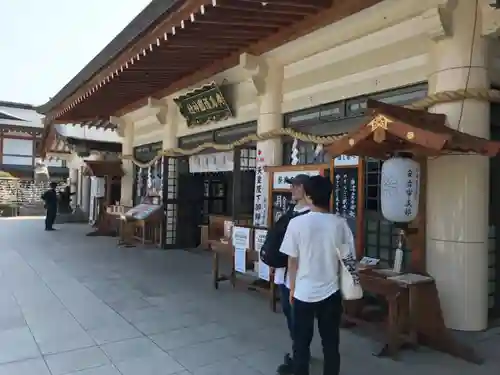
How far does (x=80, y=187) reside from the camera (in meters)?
21.6

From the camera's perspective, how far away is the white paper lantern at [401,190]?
14.8ft

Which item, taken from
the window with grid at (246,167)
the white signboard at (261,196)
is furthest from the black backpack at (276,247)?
the window with grid at (246,167)

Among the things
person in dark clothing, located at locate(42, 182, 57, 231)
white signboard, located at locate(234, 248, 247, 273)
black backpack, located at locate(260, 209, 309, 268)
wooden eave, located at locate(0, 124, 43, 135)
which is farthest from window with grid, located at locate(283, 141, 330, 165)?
wooden eave, located at locate(0, 124, 43, 135)

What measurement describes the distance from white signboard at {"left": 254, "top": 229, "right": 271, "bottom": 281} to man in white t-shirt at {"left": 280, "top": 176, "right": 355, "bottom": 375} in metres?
2.71

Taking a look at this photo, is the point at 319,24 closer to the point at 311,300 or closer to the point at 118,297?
the point at 311,300

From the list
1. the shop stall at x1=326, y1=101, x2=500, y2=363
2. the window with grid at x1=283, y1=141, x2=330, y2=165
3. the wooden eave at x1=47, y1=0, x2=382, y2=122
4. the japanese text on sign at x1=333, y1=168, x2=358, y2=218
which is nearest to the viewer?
the shop stall at x1=326, y1=101, x2=500, y2=363

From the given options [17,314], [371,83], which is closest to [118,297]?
[17,314]

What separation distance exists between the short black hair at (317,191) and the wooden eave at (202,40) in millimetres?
2998

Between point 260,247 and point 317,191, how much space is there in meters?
3.03

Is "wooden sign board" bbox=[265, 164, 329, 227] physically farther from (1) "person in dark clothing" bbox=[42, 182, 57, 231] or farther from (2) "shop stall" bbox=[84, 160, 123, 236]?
(1) "person in dark clothing" bbox=[42, 182, 57, 231]

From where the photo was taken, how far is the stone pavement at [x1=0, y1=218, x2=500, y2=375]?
12.6 feet

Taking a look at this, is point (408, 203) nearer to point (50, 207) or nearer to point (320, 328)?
point (320, 328)

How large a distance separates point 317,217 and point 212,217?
7567 millimetres

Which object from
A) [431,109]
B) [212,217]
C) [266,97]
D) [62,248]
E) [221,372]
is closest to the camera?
[221,372]
